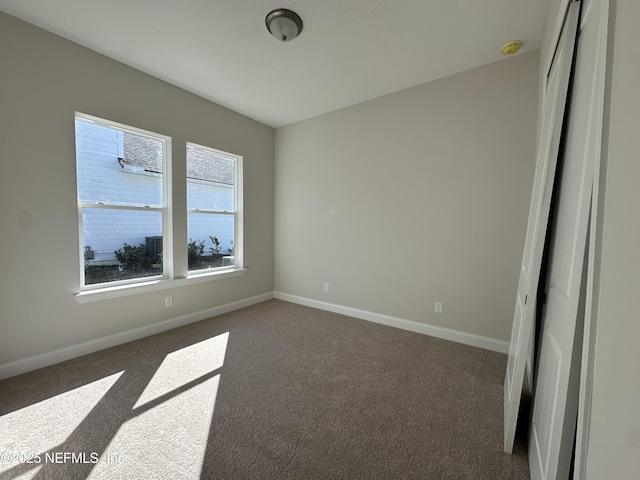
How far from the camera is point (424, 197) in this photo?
116 inches

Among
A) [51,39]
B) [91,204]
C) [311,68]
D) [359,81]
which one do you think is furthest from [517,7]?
[91,204]

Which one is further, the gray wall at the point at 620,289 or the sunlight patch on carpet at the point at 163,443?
the sunlight patch on carpet at the point at 163,443

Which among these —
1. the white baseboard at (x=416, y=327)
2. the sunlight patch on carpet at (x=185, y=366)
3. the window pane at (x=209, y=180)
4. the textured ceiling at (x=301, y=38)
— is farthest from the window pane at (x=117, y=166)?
the white baseboard at (x=416, y=327)

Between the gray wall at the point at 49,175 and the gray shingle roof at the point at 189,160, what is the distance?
0.18m

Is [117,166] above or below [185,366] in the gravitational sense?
above

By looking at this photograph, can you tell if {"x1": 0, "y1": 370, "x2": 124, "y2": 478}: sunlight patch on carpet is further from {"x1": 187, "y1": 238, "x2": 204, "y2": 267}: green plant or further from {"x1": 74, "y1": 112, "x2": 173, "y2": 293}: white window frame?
{"x1": 187, "y1": 238, "x2": 204, "y2": 267}: green plant

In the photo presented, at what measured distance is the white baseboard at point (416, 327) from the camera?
2.64m

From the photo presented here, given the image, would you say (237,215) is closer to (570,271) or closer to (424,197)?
(424,197)

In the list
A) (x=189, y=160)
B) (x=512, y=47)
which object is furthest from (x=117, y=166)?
(x=512, y=47)

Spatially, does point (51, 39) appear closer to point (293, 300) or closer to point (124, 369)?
point (124, 369)

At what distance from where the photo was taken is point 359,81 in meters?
2.87

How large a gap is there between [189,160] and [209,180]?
0.34 meters

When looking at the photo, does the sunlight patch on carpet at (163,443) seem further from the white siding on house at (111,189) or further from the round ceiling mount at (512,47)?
the round ceiling mount at (512,47)

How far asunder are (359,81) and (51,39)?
9.08 feet
